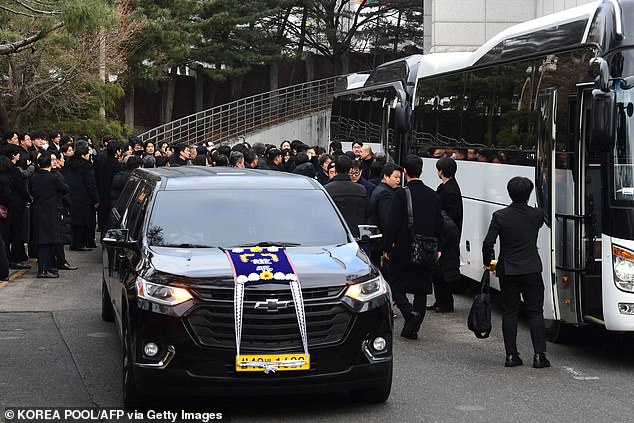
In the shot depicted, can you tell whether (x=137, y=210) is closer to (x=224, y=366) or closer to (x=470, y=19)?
(x=224, y=366)

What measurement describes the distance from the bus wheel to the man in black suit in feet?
3.69

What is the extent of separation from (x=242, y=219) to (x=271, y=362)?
1.53 metres

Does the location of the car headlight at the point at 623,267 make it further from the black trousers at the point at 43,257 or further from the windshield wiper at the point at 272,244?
the black trousers at the point at 43,257

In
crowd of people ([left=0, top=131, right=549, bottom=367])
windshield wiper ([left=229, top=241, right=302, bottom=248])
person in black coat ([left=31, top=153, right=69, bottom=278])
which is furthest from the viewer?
person in black coat ([left=31, top=153, right=69, bottom=278])

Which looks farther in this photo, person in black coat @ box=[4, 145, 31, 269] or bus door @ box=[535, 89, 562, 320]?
person in black coat @ box=[4, 145, 31, 269]

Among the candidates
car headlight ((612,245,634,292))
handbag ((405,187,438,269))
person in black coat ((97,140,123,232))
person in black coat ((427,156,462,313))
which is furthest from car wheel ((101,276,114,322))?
person in black coat ((97,140,123,232))

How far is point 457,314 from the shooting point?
13.3m

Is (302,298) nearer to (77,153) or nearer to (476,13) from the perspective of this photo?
(77,153)

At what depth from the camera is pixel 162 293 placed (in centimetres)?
771

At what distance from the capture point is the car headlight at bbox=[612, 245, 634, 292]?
31.7ft

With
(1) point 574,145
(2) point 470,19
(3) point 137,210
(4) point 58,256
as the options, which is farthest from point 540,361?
Answer: (2) point 470,19

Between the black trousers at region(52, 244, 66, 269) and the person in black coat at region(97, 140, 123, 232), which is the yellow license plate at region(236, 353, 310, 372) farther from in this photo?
the person in black coat at region(97, 140, 123, 232)

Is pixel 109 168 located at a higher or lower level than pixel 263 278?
higher

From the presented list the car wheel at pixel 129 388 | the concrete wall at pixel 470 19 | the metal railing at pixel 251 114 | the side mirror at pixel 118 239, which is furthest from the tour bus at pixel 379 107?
the metal railing at pixel 251 114
